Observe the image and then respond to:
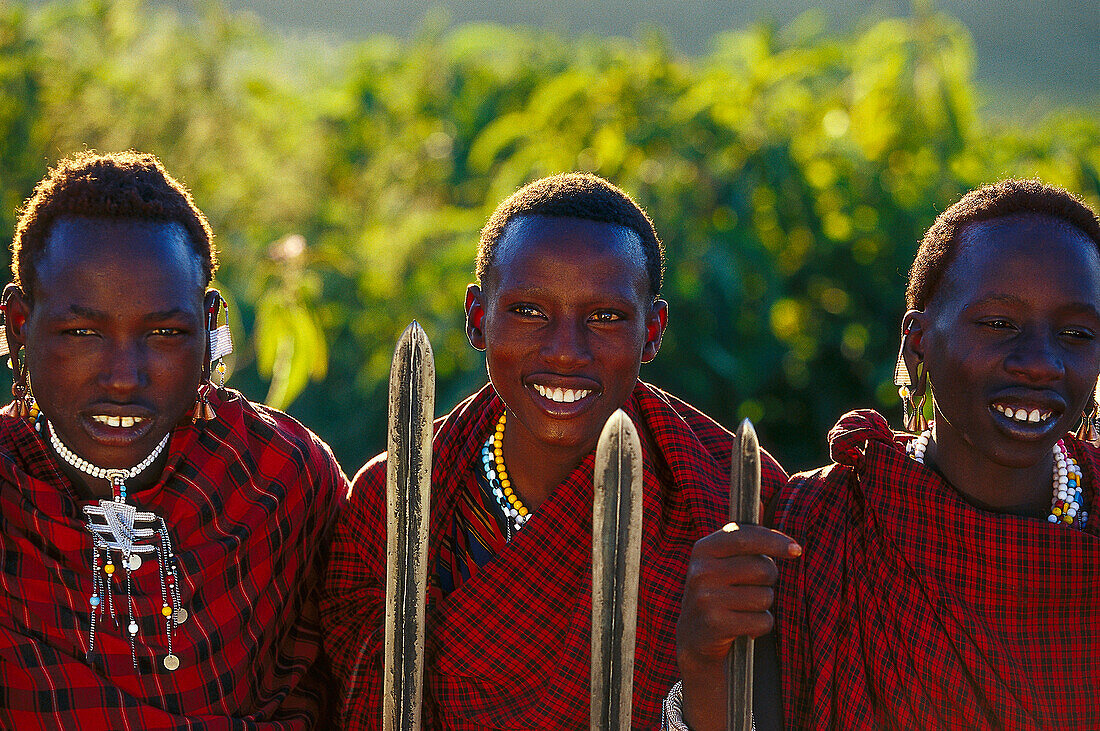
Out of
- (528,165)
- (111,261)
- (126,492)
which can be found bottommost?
(126,492)

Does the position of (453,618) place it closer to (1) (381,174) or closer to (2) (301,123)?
(1) (381,174)

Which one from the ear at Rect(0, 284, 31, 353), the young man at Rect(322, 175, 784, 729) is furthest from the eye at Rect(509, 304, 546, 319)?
the ear at Rect(0, 284, 31, 353)

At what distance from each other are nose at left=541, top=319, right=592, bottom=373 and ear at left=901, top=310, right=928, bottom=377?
66cm

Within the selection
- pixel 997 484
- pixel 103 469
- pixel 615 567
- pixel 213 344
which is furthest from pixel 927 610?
pixel 103 469

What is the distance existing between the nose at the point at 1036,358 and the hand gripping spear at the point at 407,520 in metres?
1.10

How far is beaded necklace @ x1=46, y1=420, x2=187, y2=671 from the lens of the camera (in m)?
2.48

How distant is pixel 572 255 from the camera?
2523 mm

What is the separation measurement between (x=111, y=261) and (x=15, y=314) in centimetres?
26

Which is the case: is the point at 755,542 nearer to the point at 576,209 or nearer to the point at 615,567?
the point at 615,567

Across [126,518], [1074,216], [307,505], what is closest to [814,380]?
[1074,216]

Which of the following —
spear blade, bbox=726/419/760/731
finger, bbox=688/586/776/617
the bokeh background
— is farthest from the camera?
the bokeh background

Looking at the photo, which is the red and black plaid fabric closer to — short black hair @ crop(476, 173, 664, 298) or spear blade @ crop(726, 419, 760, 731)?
short black hair @ crop(476, 173, 664, 298)

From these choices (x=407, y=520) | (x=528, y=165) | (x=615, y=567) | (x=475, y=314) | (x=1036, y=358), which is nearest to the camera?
(x=615, y=567)

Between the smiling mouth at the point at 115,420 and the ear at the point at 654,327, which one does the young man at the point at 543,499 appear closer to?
the ear at the point at 654,327
